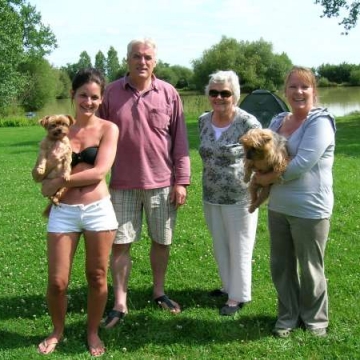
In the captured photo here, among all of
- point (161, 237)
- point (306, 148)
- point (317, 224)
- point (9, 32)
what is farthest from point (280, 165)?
point (9, 32)

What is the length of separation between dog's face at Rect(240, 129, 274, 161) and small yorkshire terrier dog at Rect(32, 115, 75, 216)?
134 cm

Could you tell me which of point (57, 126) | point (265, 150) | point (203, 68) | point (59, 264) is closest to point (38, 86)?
point (203, 68)

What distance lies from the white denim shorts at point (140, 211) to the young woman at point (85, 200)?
2.14ft

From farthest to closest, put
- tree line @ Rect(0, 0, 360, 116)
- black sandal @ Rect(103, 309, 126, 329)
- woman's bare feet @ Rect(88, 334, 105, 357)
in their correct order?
tree line @ Rect(0, 0, 360, 116)
black sandal @ Rect(103, 309, 126, 329)
woman's bare feet @ Rect(88, 334, 105, 357)

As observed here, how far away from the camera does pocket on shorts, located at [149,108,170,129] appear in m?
Result: 4.47

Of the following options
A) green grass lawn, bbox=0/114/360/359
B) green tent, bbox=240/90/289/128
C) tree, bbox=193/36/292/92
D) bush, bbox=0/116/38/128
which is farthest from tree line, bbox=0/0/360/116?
green grass lawn, bbox=0/114/360/359

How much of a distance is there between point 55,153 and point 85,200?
0.42 metres

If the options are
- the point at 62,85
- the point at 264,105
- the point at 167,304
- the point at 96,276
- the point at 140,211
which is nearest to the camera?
the point at 96,276

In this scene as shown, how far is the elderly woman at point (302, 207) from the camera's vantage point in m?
3.78

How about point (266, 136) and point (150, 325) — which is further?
point (150, 325)

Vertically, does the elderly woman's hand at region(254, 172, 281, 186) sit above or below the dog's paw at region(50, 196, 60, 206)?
above

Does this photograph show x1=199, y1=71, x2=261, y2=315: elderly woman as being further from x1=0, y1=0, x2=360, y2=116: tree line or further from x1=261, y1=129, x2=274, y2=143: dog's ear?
x1=0, y1=0, x2=360, y2=116: tree line

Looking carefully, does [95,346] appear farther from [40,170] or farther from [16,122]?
[16,122]

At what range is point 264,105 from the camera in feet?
61.5
